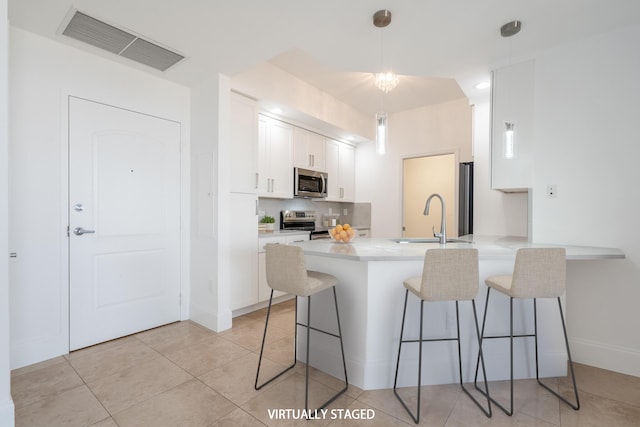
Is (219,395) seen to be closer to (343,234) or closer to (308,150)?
(343,234)

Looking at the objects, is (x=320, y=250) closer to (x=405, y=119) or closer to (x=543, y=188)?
(x=543, y=188)

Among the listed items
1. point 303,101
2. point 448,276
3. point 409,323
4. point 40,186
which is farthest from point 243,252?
point 448,276

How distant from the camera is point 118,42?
7.94 feet

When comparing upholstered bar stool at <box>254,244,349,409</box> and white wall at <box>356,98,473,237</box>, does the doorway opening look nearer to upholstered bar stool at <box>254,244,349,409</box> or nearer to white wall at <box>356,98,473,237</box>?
white wall at <box>356,98,473,237</box>

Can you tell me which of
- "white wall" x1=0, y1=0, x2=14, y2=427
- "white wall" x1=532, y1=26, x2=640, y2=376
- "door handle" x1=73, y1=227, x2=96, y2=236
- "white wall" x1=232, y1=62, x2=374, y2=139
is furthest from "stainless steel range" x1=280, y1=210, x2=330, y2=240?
"white wall" x1=0, y1=0, x2=14, y2=427

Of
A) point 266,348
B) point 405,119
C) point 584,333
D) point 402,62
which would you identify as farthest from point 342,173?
point 584,333

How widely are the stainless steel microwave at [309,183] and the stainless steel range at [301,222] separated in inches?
15.9

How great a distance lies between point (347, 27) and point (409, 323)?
7.02 ft

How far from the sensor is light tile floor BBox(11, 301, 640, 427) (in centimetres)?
172

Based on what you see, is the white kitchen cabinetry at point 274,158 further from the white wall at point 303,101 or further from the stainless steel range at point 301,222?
the stainless steel range at point 301,222

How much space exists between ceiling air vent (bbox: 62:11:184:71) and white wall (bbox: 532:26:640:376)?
3190 millimetres

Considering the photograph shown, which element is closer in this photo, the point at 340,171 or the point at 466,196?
the point at 466,196

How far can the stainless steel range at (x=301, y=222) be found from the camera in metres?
4.53

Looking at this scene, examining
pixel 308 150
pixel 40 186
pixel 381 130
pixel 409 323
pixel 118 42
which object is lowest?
pixel 409 323
